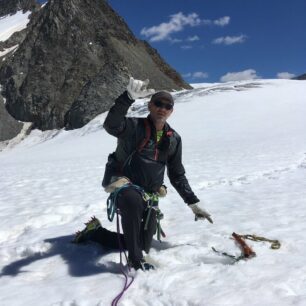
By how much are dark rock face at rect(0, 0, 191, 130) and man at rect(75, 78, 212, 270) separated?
128 feet

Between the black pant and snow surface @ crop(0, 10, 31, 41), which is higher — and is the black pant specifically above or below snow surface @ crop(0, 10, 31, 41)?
below

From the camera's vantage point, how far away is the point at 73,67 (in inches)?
2206

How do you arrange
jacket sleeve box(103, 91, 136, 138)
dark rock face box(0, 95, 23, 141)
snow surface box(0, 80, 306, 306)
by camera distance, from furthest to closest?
dark rock face box(0, 95, 23, 141) < jacket sleeve box(103, 91, 136, 138) < snow surface box(0, 80, 306, 306)

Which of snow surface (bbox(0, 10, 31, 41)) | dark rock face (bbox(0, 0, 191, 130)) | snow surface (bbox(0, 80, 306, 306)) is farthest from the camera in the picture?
snow surface (bbox(0, 10, 31, 41))

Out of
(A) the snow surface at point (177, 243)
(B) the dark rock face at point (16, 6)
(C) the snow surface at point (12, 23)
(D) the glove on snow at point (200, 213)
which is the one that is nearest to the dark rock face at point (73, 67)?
(C) the snow surface at point (12, 23)

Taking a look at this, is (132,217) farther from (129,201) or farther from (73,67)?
(73,67)

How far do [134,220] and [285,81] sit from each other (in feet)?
146

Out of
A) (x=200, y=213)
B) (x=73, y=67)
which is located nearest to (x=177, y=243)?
(x=200, y=213)

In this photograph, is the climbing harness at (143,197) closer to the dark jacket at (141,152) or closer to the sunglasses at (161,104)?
the dark jacket at (141,152)

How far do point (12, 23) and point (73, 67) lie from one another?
1701 inches

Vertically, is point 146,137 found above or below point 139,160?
above

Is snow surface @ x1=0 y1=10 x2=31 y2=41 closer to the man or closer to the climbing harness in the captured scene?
the man

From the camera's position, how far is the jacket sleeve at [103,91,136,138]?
14.0 feet

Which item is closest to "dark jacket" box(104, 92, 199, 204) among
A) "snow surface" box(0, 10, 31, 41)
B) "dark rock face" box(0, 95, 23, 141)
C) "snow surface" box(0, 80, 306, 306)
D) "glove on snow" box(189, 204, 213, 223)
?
"glove on snow" box(189, 204, 213, 223)
